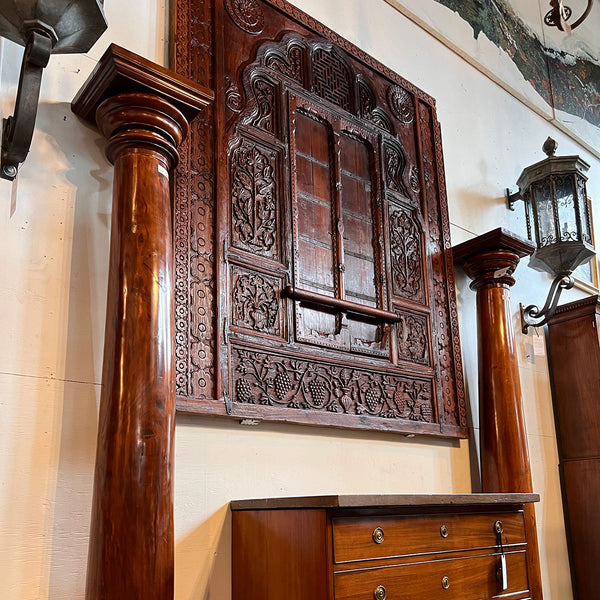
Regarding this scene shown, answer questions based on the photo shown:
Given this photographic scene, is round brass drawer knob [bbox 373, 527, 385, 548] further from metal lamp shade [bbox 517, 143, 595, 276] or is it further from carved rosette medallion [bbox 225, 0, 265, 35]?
metal lamp shade [bbox 517, 143, 595, 276]

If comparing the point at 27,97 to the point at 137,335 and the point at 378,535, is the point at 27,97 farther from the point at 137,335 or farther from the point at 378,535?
the point at 378,535

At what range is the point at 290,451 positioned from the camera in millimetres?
2258

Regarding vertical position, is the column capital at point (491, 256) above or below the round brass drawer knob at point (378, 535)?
above

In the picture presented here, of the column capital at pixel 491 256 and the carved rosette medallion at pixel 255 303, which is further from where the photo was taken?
the column capital at pixel 491 256

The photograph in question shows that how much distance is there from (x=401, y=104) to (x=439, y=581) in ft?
6.53

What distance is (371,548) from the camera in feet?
5.88

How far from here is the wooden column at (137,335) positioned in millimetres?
1572

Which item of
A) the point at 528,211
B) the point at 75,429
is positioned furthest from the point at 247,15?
the point at 528,211

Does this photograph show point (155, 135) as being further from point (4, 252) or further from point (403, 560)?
point (403, 560)

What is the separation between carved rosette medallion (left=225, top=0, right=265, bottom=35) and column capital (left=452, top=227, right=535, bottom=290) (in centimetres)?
123

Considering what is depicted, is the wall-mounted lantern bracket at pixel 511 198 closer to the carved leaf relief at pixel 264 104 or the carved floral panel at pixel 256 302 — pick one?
the carved leaf relief at pixel 264 104

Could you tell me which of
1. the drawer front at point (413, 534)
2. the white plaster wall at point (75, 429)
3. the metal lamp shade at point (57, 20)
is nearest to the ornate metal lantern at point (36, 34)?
the metal lamp shade at point (57, 20)

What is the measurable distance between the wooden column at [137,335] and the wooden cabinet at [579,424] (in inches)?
92.9

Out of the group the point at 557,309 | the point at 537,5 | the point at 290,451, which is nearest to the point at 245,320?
the point at 290,451
